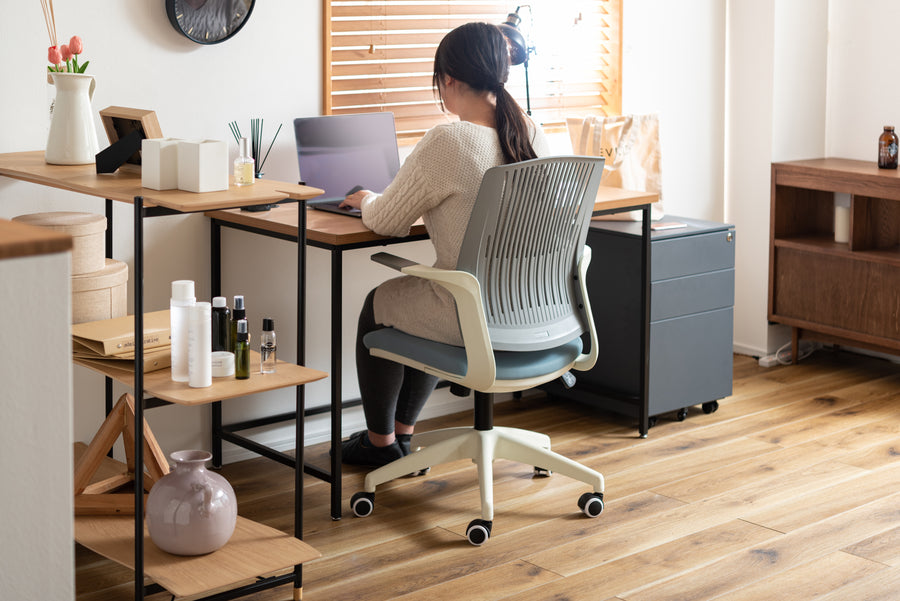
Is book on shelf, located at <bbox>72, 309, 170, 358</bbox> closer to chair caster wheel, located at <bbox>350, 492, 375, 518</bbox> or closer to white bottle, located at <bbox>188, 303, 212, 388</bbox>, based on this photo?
white bottle, located at <bbox>188, 303, 212, 388</bbox>

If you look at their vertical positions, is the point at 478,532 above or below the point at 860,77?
below

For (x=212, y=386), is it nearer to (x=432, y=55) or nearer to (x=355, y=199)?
(x=355, y=199)

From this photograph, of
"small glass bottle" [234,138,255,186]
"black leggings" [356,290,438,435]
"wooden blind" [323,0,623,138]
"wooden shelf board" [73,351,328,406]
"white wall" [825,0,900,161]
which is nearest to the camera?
"wooden shelf board" [73,351,328,406]

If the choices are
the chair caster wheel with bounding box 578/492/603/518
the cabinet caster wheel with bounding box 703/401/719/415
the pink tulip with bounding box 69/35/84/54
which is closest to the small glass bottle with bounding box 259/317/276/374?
the pink tulip with bounding box 69/35/84/54

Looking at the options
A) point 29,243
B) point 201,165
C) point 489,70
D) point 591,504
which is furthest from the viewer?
point 591,504

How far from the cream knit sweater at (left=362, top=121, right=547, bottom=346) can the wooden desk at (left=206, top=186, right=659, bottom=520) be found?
76mm

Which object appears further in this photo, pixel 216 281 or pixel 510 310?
pixel 216 281

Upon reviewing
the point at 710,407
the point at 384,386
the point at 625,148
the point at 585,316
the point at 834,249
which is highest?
the point at 625,148

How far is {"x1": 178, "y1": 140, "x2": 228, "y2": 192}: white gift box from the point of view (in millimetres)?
2221

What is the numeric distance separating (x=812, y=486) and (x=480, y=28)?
1.56 metres

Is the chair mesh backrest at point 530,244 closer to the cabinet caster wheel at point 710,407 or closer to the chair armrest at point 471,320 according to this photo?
the chair armrest at point 471,320

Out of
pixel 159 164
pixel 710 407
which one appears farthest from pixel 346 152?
pixel 710 407

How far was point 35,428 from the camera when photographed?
1398mm

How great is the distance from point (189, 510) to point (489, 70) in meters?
1.28
